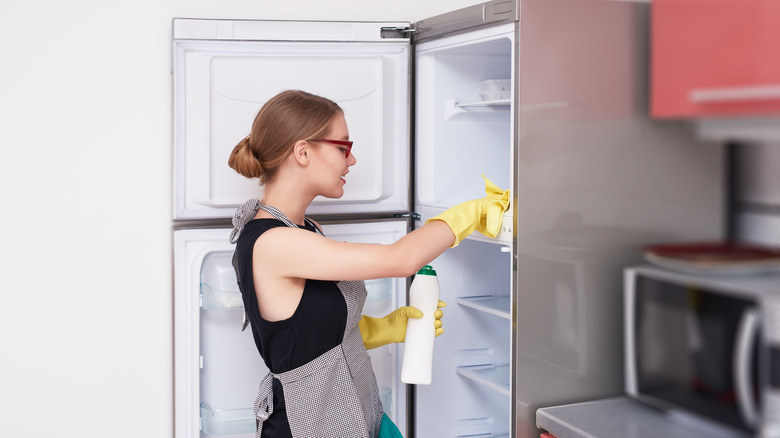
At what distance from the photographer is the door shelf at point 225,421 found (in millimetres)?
2246

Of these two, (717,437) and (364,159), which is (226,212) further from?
(717,437)

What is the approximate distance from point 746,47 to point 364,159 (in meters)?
1.42

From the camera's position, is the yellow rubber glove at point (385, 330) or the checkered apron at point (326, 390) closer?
the checkered apron at point (326, 390)

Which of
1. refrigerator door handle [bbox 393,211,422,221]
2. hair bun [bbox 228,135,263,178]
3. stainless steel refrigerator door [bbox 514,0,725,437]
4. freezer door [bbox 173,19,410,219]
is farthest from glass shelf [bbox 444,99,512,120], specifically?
hair bun [bbox 228,135,263,178]

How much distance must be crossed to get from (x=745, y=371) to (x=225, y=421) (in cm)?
165

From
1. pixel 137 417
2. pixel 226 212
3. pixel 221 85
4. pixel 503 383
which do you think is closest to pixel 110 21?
pixel 221 85

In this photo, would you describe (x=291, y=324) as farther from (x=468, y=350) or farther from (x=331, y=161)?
(x=468, y=350)

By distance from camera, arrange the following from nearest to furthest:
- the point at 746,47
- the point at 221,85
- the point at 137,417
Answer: the point at 746,47, the point at 221,85, the point at 137,417

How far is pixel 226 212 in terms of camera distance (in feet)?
7.28

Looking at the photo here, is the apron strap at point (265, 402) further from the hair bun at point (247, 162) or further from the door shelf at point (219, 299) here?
the hair bun at point (247, 162)

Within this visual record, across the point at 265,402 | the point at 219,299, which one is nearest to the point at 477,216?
the point at 265,402

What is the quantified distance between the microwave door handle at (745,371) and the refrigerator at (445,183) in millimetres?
459

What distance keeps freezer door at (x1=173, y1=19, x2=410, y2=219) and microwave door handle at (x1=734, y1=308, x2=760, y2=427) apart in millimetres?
1451

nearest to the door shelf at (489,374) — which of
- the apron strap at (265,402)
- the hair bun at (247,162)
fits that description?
the apron strap at (265,402)
